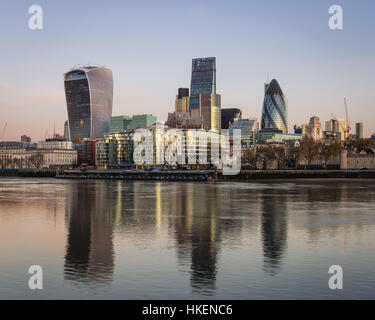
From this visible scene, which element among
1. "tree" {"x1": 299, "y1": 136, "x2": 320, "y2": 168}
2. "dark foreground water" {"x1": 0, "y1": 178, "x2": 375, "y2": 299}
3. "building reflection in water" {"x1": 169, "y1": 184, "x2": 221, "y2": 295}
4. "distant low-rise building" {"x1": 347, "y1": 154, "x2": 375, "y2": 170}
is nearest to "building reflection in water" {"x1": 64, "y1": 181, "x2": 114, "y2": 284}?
"dark foreground water" {"x1": 0, "y1": 178, "x2": 375, "y2": 299}

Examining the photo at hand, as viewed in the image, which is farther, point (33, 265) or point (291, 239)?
point (291, 239)

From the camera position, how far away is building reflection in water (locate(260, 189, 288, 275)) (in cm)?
2619

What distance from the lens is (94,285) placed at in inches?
854

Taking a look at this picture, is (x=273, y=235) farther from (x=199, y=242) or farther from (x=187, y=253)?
(x=187, y=253)

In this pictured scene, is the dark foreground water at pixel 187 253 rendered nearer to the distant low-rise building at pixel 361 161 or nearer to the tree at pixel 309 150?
the tree at pixel 309 150

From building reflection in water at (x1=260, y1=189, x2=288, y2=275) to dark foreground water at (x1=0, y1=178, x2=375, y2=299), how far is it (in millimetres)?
61

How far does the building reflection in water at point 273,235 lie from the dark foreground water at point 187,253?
0.20ft

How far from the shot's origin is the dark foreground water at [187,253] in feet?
69.6

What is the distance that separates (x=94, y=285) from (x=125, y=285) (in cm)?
134

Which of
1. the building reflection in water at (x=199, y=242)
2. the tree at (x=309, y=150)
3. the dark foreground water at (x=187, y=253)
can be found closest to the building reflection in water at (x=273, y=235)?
the dark foreground water at (x=187, y=253)
